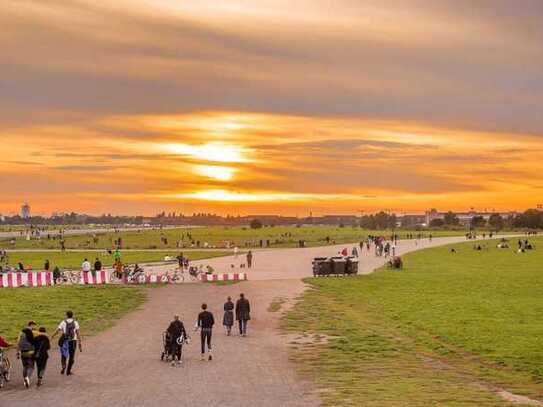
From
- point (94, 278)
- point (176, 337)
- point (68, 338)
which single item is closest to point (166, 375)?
point (176, 337)

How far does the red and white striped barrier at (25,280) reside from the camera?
65.8 metres

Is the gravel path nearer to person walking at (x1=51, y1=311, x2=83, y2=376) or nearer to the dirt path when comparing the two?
the dirt path

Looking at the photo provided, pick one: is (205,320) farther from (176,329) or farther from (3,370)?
(3,370)

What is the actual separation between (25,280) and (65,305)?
48.7 ft

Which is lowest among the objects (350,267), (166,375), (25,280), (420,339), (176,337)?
(420,339)

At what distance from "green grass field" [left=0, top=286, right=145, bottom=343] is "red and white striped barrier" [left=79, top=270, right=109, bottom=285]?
3.08 meters

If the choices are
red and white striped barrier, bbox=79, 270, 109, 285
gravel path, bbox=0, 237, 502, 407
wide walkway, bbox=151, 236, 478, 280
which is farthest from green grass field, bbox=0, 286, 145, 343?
wide walkway, bbox=151, 236, 478, 280

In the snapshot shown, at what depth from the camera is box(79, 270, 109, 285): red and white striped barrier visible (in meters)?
69.0

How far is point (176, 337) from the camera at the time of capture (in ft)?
99.0

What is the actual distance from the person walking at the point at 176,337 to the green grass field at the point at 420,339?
4.89 metres

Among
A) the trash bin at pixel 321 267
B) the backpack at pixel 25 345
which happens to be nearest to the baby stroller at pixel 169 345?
the backpack at pixel 25 345

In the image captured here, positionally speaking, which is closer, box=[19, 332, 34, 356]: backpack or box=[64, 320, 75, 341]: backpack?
box=[19, 332, 34, 356]: backpack

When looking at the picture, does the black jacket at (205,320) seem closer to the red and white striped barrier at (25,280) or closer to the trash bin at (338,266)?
the red and white striped barrier at (25,280)

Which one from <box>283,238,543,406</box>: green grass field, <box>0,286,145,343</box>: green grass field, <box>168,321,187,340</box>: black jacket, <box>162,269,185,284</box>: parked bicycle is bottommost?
<box>283,238,543,406</box>: green grass field
